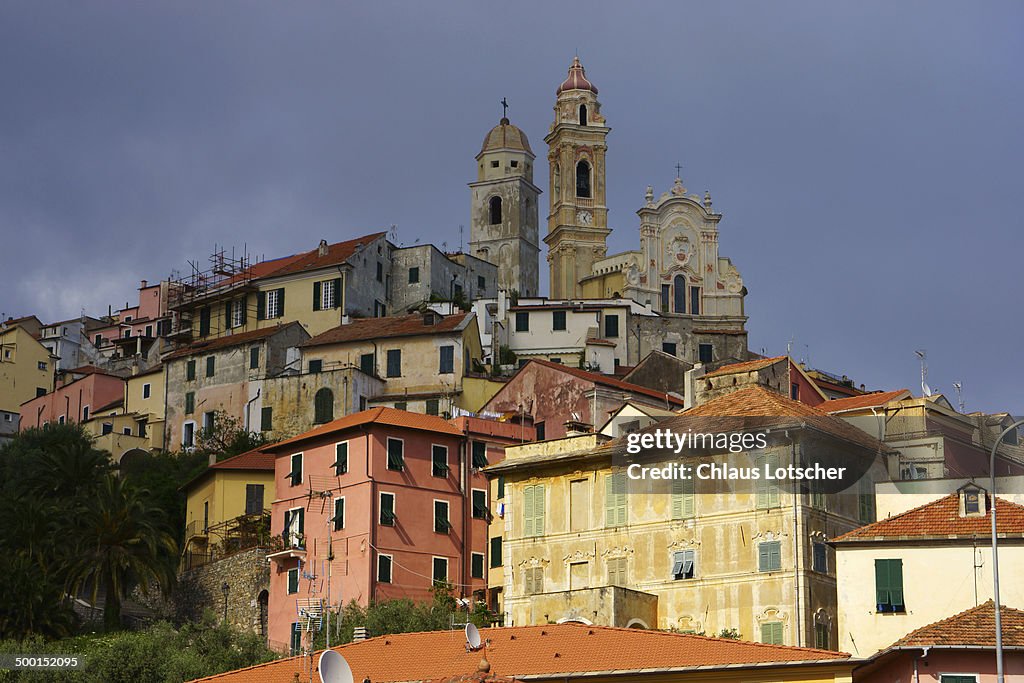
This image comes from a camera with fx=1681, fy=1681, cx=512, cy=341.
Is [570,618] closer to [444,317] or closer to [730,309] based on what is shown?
[444,317]

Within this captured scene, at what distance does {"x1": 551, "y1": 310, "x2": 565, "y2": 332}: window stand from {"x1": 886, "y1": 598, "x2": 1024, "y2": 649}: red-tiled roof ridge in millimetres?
59163

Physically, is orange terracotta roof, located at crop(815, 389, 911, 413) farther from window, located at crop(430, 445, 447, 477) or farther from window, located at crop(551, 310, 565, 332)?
window, located at crop(551, 310, 565, 332)

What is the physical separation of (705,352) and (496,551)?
126 ft

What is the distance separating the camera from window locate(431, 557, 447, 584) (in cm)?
6266

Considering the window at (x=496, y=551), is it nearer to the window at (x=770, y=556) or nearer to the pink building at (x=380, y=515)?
the pink building at (x=380, y=515)

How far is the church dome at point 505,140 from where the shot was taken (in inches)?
4941

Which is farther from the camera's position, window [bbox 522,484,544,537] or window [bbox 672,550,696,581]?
window [bbox 522,484,544,537]

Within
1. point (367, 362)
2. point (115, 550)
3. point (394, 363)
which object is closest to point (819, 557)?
point (115, 550)

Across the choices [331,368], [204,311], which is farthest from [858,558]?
[204,311]

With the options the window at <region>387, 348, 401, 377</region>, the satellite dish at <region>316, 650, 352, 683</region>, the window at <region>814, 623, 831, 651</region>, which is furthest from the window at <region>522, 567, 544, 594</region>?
the window at <region>387, 348, 401, 377</region>

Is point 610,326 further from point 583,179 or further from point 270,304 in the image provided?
point 583,179

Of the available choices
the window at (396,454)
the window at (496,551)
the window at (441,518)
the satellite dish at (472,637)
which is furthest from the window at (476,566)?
the satellite dish at (472,637)

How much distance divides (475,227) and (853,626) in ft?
269

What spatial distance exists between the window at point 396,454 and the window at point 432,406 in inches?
818
